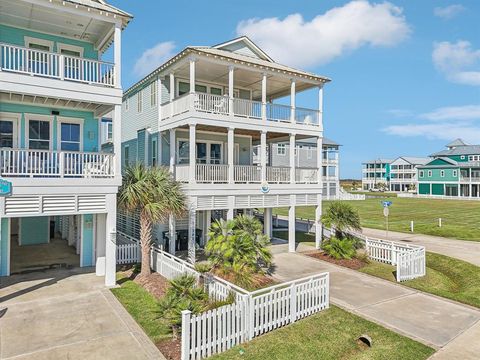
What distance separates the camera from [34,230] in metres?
18.2

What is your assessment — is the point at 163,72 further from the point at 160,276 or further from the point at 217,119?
A: the point at 160,276

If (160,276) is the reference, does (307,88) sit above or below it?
above

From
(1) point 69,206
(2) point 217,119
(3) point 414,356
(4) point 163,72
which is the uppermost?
(4) point 163,72

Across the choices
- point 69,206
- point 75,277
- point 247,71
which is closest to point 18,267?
point 75,277

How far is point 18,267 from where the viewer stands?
47.0ft

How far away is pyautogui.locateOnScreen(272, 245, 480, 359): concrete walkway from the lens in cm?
917

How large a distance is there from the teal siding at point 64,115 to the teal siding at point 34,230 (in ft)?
18.1

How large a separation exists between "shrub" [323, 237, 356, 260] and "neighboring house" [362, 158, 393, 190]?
10006 cm

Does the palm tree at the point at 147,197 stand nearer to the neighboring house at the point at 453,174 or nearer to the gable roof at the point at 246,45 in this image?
the gable roof at the point at 246,45

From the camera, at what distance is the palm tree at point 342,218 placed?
17.5 metres

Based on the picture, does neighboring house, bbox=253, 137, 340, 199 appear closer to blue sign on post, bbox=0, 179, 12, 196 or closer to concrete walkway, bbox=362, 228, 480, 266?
concrete walkway, bbox=362, 228, 480, 266

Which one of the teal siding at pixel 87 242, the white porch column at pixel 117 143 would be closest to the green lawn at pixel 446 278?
the white porch column at pixel 117 143

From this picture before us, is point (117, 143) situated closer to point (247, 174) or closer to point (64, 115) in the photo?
point (64, 115)

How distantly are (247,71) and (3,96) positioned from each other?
37.1ft
